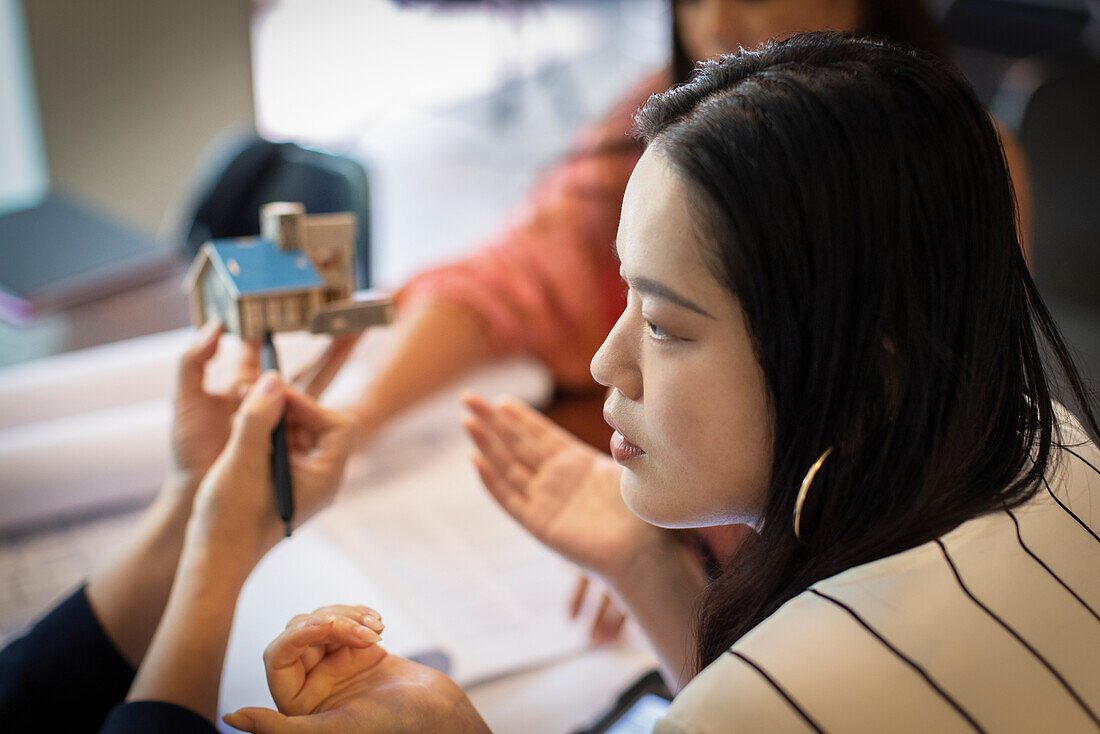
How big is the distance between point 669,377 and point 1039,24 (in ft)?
5.09

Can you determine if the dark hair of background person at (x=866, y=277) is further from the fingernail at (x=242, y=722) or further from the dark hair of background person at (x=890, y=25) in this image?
the dark hair of background person at (x=890, y=25)

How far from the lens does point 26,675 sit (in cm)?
49

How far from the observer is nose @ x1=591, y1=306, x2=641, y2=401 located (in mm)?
363

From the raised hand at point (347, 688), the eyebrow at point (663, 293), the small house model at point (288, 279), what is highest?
the eyebrow at point (663, 293)

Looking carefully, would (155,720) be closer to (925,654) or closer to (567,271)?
(925,654)

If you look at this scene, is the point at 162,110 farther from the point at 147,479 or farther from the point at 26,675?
the point at 26,675

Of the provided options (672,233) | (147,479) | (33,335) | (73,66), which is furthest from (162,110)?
(672,233)

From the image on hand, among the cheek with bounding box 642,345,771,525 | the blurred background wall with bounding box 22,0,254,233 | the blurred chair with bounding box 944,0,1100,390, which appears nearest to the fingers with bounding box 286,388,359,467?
the cheek with bounding box 642,345,771,525

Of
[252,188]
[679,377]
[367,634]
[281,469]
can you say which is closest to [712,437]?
[679,377]

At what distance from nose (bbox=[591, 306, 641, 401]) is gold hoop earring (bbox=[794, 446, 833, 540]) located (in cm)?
8

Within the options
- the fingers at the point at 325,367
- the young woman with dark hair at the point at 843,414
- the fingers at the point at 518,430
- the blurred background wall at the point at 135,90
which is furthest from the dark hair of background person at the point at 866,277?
the blurred background wall at the point at 135,90

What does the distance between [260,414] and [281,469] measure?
0.11 feet

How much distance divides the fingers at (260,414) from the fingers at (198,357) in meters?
0.06

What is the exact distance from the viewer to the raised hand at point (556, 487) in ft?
1.76
